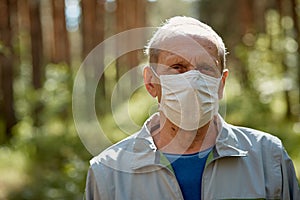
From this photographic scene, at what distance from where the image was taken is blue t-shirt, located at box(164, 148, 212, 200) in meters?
3.68

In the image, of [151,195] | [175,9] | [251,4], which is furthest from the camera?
[175,9]

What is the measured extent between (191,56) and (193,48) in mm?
45

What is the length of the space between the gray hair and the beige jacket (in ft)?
1.55

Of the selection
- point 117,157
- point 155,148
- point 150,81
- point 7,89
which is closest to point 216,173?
point 155,148

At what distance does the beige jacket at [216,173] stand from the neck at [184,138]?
0.08 metres

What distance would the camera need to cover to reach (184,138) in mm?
3879

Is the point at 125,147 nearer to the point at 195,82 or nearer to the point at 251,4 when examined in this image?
the point at 195,82

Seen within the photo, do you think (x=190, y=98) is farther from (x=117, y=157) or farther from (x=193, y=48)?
(x=117, y=157)

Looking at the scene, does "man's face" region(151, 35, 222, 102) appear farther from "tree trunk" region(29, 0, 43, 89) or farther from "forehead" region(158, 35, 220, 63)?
"tree trunk" region(29, 0, 43, 89)

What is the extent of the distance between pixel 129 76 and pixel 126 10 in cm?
621

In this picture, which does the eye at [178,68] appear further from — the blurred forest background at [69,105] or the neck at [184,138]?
the blurred forest background at [69,105]

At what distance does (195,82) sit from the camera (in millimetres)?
3777

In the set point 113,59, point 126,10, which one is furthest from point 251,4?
point 113,59

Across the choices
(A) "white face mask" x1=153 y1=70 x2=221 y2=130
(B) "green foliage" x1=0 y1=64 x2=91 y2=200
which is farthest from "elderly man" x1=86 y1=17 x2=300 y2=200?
(B) "green foliage" x1=0 y1=64 x2=91 y2=200
